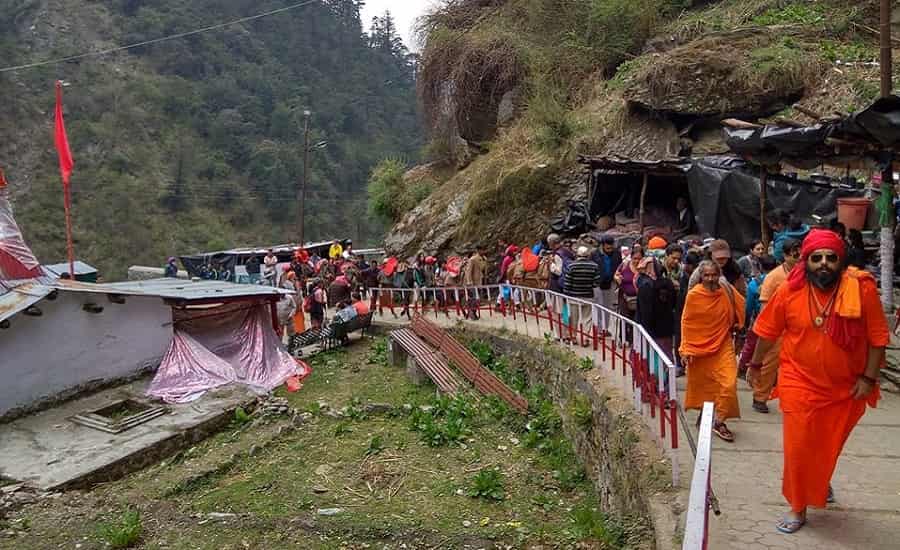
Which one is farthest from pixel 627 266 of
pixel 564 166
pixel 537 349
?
pixel 564 166

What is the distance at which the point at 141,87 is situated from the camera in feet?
194

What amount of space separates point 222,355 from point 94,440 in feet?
11.9

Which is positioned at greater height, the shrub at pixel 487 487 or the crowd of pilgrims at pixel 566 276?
the crowd of pilgrims at pixel 566 276

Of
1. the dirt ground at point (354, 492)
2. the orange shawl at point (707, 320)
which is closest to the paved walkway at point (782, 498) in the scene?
the orange shawl at point (707, 320)

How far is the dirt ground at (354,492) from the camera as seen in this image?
20.0ft

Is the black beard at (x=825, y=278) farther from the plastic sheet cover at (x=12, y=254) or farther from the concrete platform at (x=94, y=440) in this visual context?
the plastic sheet cover at (x=12, y=254)

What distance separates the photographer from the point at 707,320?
5.30 m

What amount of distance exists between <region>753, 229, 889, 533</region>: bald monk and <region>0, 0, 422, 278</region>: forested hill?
129 ft

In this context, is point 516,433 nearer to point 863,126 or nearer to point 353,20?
point 863,126

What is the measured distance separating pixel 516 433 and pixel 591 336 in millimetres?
1769

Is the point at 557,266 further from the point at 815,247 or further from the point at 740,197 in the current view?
the point at 815,247

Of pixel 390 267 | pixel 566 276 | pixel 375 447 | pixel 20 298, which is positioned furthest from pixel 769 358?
pixel 390 267

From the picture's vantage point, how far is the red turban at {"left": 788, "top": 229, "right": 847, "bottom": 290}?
378cm

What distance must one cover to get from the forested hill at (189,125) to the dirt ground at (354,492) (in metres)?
33.7
